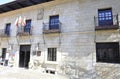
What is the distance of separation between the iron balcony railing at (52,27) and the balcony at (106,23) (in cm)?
A: 341

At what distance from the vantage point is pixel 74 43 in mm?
11641

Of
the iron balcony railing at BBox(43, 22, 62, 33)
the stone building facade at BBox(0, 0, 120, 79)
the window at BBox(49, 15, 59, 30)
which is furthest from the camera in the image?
the window at BBox(49, 15, 59, 30)

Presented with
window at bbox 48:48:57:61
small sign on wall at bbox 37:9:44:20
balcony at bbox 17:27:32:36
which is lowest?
window at bbox 48:48:57:61

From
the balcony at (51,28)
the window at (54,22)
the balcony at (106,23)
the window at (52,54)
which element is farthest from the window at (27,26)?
the balcony at (106,23)

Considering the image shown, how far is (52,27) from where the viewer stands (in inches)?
521

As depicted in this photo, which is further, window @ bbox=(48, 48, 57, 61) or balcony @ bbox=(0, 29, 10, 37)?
balcony @ bbox=(0, 29, 10, 37)

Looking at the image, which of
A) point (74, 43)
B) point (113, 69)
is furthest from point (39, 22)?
point (113, 69)

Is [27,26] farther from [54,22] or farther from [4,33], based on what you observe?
[4,33]

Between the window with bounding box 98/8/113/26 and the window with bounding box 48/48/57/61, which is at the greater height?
the window with bounding box 98/8/113/26

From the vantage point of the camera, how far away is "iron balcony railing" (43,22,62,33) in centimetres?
1249

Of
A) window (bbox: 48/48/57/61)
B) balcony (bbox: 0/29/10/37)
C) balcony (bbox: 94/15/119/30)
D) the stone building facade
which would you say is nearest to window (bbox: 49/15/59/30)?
the stone building facade

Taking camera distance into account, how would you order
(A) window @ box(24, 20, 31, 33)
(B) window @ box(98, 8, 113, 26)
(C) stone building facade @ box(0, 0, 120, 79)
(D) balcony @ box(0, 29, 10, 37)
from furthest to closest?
(D) balcony @ box(0, 29, 10, 37) → (A) window @ box(24, 20, 31, 33) → (B) window @ box(98, 8, 113, 26) → (C) stone building facade @ box(0, 0, 120, 79)

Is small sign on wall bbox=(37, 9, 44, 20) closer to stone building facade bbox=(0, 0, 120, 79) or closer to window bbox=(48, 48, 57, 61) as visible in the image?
stone building facade bbox=(0, 0, 120, 79)

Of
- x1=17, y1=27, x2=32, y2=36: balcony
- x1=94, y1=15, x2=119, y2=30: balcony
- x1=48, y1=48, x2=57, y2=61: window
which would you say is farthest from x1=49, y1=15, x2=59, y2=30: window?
x1=94, y1=15, x2=119, y2=30: balcony
